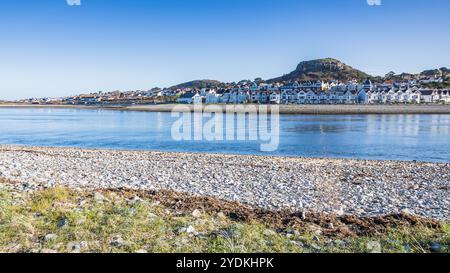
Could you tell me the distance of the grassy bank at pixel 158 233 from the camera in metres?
5.32

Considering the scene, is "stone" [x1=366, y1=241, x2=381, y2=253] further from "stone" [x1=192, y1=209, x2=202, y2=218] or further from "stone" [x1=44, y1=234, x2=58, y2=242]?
"stone" [x1=44, y1=234, x2=58, y2=242]

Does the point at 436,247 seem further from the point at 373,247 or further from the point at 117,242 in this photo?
the point at 117,242

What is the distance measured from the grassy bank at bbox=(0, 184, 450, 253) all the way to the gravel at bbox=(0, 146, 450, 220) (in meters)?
2.26

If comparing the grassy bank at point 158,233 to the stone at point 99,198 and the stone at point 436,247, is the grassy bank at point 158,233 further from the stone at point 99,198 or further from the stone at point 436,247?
the stone at point 99,198

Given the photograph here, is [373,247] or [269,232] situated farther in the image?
[269,232]

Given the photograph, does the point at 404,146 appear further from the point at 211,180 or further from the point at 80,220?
the point at 80,220

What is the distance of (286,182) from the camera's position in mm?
13000

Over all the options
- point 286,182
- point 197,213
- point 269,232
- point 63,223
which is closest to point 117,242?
point 63,223

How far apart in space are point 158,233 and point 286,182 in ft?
25.4

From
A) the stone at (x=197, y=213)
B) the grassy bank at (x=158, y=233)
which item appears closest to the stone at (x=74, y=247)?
the grassy bank at (x=158, y=233)

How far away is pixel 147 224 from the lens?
6355 mm

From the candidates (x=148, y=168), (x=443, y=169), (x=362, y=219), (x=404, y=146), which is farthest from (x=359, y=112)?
(x=362, y=219)
